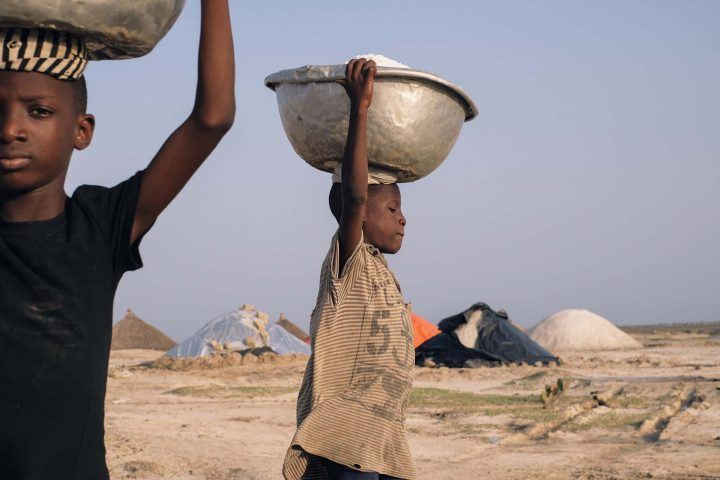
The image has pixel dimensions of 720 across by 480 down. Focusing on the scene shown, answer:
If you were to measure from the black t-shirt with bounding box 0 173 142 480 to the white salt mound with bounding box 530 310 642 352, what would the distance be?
2053 centimetres

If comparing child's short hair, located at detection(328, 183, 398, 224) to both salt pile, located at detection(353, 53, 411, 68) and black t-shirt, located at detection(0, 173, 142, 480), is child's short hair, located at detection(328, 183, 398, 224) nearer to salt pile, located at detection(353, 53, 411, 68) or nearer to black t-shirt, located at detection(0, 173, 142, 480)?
salt pile, located at detection(353, 53, 411, 68)

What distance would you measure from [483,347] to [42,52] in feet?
45.9

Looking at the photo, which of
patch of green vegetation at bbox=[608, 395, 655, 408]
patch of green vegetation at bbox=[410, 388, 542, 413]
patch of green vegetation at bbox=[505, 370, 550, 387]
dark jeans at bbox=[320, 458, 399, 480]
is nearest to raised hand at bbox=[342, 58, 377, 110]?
dark jeans at bbox=[320, 458, 399, 480]

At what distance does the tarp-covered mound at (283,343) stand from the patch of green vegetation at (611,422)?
25.8 feet

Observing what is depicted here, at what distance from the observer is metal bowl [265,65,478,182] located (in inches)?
113

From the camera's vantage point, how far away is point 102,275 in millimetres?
1567

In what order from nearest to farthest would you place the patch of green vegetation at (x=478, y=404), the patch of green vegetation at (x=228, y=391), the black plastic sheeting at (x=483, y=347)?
1. the patch of green vegetation at (x=478, y=404)
2. the patch of green vegetation at (x=228, y=391)
3. the black plastic sheeting at (x=483, y=347)

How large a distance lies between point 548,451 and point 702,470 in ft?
4.06

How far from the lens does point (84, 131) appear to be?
1.60 metres

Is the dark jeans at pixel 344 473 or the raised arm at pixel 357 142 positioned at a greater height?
the raised arm at pixel 357 142

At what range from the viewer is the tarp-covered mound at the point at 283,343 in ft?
52.5

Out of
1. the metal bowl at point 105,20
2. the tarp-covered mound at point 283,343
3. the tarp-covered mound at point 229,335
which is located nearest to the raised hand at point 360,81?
the metal bowl at point 105,20

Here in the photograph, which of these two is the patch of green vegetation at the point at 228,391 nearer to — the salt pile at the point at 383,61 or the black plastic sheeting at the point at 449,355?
the black plastic sheeting at the point at 449,355

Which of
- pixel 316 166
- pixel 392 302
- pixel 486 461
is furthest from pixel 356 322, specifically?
pixel 486 461
